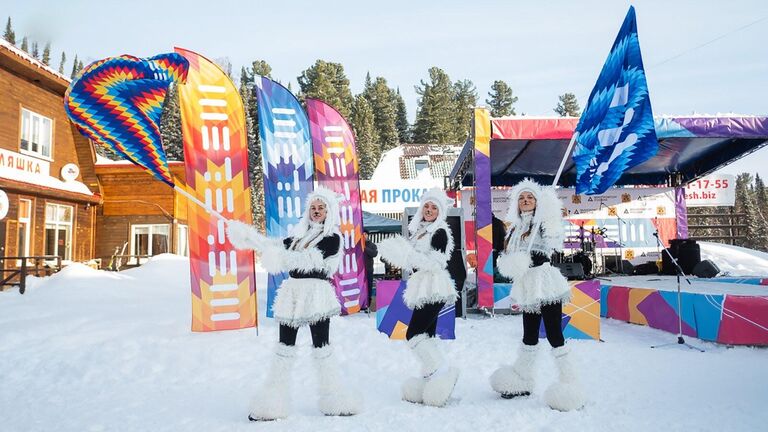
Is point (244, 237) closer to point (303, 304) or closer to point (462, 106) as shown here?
point (303, 304)

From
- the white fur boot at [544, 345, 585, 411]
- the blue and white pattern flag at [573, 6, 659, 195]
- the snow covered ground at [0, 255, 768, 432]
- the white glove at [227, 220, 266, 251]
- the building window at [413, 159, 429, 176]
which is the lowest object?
the snow covered ground at [0, 255, 768, 432]

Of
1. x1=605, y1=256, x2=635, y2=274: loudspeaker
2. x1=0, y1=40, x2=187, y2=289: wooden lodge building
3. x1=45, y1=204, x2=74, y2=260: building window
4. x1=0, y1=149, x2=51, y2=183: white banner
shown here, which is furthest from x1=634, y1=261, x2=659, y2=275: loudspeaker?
x1=45, y1=204, x2=74, y2=260: building window

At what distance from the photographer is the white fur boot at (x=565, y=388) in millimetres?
3611

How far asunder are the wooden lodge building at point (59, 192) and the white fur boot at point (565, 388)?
11.9 m

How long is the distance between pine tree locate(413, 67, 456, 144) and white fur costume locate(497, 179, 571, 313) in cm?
4417

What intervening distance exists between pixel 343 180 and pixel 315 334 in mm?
5147

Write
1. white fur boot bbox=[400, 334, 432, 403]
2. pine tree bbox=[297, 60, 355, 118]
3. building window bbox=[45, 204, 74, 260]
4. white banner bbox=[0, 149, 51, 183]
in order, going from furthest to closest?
pine tree bbox=[297, 60, 355, 118]
building window bbox=[45, 204, 74, 260]
white banner bbox=[0, 149, 51, 183]
white fur boot bbox=[400, 334, 432, 403]

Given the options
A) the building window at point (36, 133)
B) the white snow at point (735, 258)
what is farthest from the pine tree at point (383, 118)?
the building window at point (36, 133)

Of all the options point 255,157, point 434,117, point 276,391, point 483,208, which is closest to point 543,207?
point 276,391

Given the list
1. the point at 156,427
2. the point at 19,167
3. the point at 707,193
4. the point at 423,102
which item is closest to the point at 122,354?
the point at 156,427

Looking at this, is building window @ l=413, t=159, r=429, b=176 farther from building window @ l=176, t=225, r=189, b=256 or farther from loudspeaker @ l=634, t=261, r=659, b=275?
loudspeaker @ l=634, t=261, r=659, b=275

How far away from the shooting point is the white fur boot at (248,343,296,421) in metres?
3.44

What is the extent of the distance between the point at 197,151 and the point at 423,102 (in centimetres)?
4573

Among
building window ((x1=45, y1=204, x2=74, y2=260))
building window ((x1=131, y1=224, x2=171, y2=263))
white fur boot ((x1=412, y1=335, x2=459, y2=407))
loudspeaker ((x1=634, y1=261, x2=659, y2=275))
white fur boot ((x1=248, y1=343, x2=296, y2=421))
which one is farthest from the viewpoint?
building window ((x1=131, y1=224, x2=171, y2=263))
